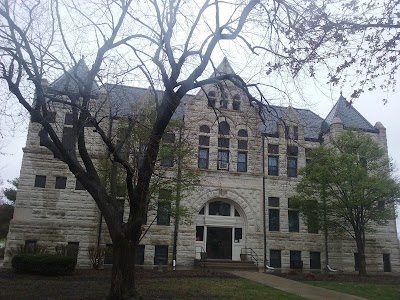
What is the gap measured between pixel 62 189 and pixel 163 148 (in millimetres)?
10752

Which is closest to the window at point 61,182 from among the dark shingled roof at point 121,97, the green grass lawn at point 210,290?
the dark shingled roof at point 121,97

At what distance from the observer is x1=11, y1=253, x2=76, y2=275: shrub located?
19.4 m

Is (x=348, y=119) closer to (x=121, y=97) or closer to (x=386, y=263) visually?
(x=386, y=263)

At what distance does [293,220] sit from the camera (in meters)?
30.9

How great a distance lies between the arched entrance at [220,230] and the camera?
2927 centimetres

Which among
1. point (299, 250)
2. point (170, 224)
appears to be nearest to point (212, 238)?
point (170, 224)

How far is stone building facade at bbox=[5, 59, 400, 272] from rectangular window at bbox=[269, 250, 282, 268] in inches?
2.9

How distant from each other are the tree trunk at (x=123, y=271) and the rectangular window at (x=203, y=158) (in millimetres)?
18943

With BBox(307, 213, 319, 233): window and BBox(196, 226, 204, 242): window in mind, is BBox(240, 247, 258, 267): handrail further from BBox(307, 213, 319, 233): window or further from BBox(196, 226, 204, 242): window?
BBox(307, 213, 319, 233): window

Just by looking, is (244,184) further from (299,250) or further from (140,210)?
(140,210)

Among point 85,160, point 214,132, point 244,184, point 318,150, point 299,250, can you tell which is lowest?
point 299,250

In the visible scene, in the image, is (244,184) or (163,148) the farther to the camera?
(244,184)

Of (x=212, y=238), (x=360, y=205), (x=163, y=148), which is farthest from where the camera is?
(x=212, y=238)

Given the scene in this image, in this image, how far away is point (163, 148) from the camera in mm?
20578
